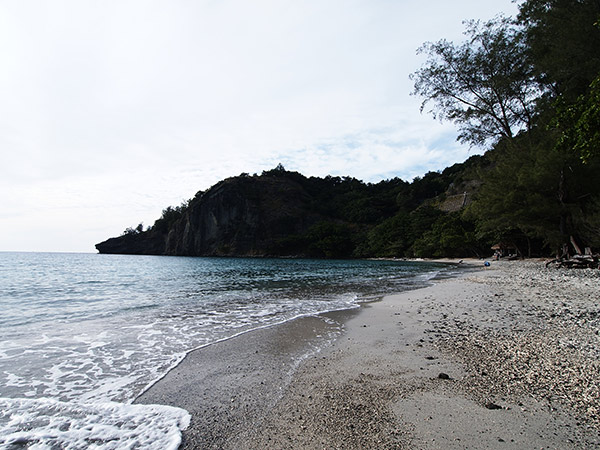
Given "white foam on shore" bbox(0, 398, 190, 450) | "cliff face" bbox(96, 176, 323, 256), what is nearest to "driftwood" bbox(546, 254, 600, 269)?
"white foam on shore" bbox(0, 398, 190, 450)

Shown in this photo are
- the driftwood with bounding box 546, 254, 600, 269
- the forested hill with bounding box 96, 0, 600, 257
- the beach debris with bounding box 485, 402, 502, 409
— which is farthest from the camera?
the driftwood with bounding box 546, 254, 600, 269

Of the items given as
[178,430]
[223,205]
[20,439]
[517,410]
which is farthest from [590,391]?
[223,205]

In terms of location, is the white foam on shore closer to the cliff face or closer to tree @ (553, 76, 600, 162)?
tree @ (553, 76, 600, 162)

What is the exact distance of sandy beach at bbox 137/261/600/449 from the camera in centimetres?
295

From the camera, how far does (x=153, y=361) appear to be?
227 inches

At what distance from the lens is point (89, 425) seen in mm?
3586

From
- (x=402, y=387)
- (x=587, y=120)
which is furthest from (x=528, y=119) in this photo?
(x=402, y=387)

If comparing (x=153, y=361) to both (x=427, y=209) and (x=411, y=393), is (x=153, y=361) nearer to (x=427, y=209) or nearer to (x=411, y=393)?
(x=411, y=393)

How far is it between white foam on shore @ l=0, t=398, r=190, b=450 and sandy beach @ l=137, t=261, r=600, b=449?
0.23 meters

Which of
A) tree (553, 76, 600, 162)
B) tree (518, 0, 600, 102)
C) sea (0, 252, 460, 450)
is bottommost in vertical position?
sea (0, 252, 460, 450)

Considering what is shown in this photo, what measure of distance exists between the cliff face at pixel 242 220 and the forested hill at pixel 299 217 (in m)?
0.37

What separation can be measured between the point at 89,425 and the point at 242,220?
12192cm

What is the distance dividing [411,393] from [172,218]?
163 meters

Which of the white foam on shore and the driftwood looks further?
the driftwood
